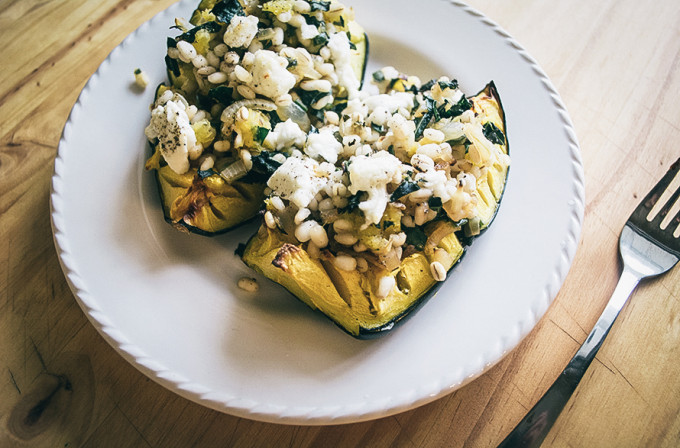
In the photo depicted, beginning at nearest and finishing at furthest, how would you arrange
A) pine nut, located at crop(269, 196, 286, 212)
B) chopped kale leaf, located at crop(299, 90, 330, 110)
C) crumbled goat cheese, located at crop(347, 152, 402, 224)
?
crumbled goat cheese, located at crop(347, 152, 402, 224) → pine nut, located at crop(269, 196, 286, 212) → chopped kale leaf, located at crop(299, 90, 330, 110)

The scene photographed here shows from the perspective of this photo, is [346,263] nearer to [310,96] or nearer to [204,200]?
[204,200]

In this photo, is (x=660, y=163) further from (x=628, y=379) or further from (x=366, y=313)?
Result: (x=366, y=313)

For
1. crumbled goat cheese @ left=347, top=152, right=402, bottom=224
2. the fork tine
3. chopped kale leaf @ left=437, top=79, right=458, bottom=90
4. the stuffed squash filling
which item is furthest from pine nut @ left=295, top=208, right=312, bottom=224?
the fork tine

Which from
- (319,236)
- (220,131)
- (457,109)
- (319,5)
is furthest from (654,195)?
(220,131)

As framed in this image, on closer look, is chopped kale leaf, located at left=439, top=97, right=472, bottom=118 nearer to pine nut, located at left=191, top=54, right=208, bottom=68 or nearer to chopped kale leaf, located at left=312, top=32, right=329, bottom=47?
chopped kale leaf, located at left=312, top=32, right=329, bottom=47

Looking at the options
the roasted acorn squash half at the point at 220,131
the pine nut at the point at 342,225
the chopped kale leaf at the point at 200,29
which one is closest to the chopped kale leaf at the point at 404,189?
the pine nut at the point at 342,225
